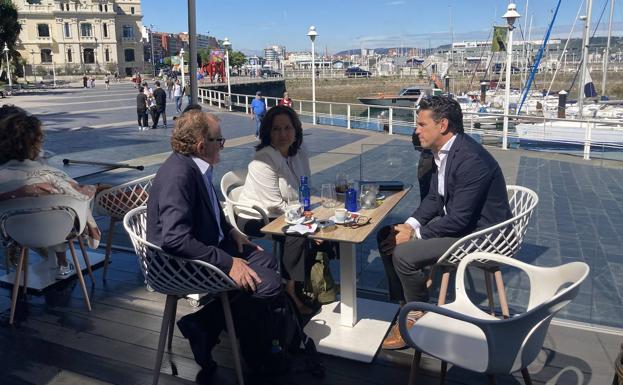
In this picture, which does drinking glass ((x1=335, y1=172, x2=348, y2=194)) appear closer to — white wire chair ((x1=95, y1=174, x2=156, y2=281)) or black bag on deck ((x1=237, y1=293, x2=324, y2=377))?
black bag on deck ((x1=237, y1=293, x2=324, y2=377))

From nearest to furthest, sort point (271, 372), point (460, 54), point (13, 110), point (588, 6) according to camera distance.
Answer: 1. point (271, 372)
2. point (13, 110)
3. point (588, 6)
4. point (460, 54)

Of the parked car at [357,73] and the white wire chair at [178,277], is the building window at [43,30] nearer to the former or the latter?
the parked car at [357,73]

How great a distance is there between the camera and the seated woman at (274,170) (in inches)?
138

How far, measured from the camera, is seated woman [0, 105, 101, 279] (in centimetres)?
333

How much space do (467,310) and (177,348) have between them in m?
1.58

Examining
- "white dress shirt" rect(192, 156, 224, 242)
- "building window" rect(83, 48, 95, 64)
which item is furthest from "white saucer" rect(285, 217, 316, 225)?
"building window" rect(83, 48, 95, 64)

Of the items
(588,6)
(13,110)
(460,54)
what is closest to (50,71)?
(460,54)

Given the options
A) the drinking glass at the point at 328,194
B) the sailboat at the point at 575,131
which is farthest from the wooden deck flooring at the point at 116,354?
the sailboat at the point at 575,131

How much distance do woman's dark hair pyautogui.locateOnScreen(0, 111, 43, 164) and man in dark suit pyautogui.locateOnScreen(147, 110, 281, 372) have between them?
1371mm

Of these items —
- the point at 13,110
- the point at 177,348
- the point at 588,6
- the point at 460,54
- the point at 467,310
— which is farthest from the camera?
the point at 460,54

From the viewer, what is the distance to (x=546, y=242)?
14.6ft

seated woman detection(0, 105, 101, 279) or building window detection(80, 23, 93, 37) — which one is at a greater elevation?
building window detection(80, 23, 93, 37)

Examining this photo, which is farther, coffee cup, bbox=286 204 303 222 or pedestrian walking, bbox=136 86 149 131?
pedestrian walking, bbox=136 86 149 131

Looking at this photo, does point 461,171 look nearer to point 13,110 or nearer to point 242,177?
point 242,177
